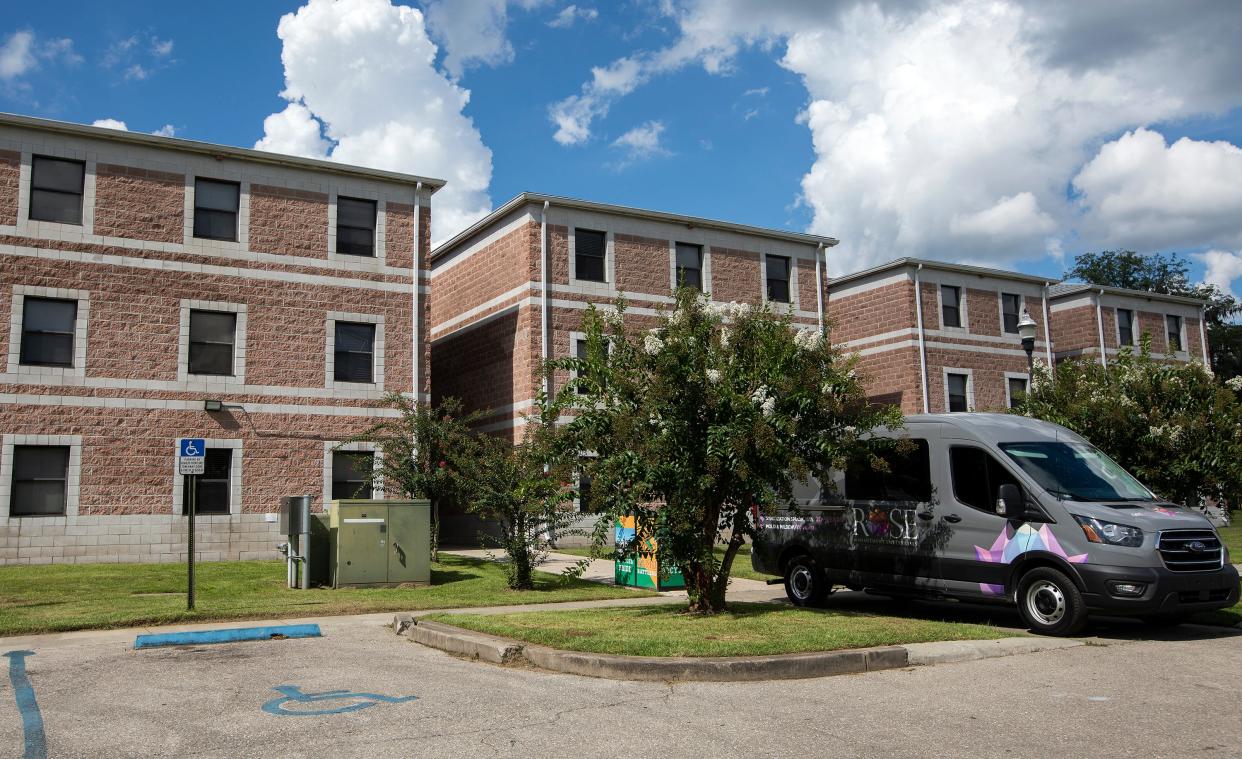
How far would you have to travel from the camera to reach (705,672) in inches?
313

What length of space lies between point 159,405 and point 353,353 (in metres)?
4.57

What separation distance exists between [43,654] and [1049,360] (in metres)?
34.7

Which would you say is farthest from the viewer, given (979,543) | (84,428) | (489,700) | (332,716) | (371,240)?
(371,240)

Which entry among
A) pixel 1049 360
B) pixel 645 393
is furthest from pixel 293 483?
pixel 1049 360

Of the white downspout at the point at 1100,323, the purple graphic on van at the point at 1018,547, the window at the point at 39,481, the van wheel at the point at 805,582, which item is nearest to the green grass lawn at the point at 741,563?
the van wheel at the point at 805,582

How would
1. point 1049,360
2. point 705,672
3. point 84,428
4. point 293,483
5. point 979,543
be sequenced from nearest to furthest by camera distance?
1. point 705,672
2. point 979,543
3. point 84,428
4. point 293,483
5. point 1049,360

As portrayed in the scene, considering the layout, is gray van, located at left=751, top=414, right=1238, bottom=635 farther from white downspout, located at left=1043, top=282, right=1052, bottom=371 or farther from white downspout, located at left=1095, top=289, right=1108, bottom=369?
white downspout, located at left=1095, top=289, right=1108, bottom=369

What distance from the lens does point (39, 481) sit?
21.0m

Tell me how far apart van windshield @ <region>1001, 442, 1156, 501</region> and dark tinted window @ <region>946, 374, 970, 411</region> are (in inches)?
936

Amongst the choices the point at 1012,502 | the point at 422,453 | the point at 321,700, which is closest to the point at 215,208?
the point at 422,453

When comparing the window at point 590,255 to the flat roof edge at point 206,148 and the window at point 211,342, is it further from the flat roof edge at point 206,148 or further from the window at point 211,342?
the window at point 211,342

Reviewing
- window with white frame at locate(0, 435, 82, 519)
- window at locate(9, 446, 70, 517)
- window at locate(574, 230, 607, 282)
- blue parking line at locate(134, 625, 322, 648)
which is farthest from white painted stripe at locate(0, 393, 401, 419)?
blue parking line at locate(134, 625, 322, 648)

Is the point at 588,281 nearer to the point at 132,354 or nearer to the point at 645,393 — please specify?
the point at 132,354

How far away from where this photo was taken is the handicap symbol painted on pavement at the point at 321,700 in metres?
6.81
